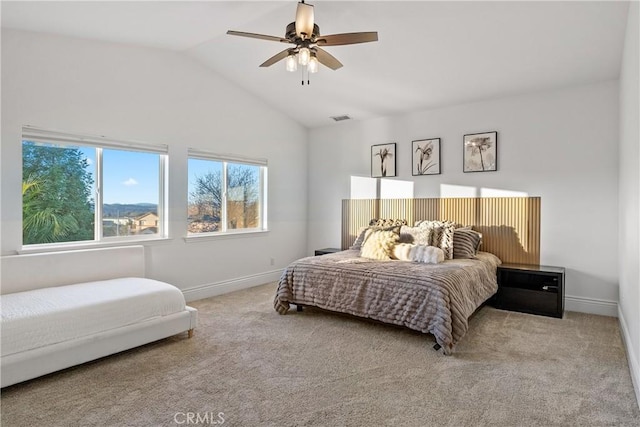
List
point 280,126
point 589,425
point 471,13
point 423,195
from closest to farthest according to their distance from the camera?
point 589,425 → point 471,13 → point 423,195 → point 280,126

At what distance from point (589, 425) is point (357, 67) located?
3812mm

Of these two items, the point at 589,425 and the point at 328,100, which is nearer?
the point at 589,425

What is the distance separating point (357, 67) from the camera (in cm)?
430

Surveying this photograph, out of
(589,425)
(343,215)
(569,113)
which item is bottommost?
(589,425)

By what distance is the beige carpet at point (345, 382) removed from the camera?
6.98 feet

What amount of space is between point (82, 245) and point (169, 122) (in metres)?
1.69

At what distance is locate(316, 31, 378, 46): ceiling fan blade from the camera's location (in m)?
2.71

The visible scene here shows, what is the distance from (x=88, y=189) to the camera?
3844 mm

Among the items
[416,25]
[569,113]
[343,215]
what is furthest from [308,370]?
[569,113]

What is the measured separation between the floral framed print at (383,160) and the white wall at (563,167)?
0.52m

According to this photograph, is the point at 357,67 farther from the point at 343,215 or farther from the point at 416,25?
the point at 343,215

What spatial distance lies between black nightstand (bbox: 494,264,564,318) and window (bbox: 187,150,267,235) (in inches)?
135

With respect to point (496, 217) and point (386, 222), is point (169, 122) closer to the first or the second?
point (386, 222)

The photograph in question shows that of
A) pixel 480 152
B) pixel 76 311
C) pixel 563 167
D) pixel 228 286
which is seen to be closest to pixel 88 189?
pixel 76 311
